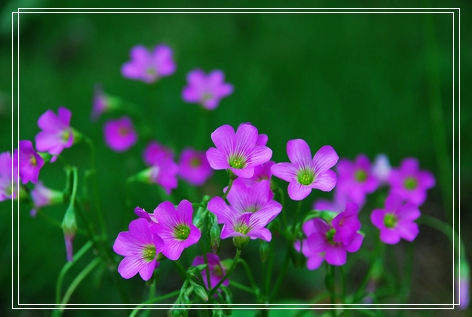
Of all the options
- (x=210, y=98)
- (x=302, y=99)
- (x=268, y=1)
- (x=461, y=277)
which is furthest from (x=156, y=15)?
(x=461, y=277)

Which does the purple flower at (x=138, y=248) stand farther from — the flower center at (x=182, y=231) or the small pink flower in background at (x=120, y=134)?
the small pink flower in background at (x=120, y=134)

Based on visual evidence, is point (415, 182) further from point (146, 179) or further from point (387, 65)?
point (387, 65)

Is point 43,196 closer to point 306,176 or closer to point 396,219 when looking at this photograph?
point 306,176

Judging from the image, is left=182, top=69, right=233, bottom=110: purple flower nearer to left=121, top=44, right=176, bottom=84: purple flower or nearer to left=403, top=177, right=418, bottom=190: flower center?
left=121, top=44, right=176, bottom=84: purple flower

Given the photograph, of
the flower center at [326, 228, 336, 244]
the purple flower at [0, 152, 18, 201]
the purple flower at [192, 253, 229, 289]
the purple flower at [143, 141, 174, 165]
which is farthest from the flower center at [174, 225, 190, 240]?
the purple flower at [143, 141, 174, 165]

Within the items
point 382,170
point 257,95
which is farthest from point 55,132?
point 257,95
